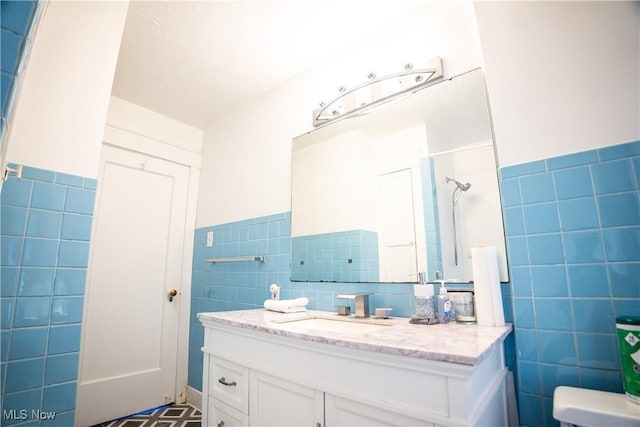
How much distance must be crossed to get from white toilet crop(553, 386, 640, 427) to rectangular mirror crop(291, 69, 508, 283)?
0.40 metres

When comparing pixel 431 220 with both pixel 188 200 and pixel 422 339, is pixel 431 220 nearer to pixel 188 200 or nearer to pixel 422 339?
pixel 422 339

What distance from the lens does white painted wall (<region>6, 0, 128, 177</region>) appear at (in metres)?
1.25

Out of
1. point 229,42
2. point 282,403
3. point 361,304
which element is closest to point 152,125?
point 229,42

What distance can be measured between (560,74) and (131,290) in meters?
2.73

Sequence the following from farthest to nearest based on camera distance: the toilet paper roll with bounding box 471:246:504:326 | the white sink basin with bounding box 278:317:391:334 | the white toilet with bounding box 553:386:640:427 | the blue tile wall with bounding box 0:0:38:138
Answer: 1. the white sink basin with bounding box 278:317:391:334
2. the toilet paper roll with bounding box 471:246:504:326
3. the white toilet with bounding box 553:386:640:427
4. the blue tile wall with bounding box 0:0:38:138

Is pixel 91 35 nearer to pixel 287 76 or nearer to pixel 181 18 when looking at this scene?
pixel 181 18

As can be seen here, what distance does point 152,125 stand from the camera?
8.07ft

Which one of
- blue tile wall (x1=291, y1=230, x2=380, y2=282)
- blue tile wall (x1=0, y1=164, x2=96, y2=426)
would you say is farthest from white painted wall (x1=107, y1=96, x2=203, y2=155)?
blue tile wall (x1=291, y1=230, x2=380, y2=282)

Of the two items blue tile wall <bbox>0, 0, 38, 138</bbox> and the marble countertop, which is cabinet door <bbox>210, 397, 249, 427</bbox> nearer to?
the marble countertop

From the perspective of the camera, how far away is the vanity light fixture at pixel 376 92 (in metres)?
1.41

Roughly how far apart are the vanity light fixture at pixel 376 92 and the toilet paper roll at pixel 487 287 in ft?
2.74

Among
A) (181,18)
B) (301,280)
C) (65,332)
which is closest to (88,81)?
(181,18)

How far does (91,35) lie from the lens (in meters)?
1.40

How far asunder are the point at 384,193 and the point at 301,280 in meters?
0.70
